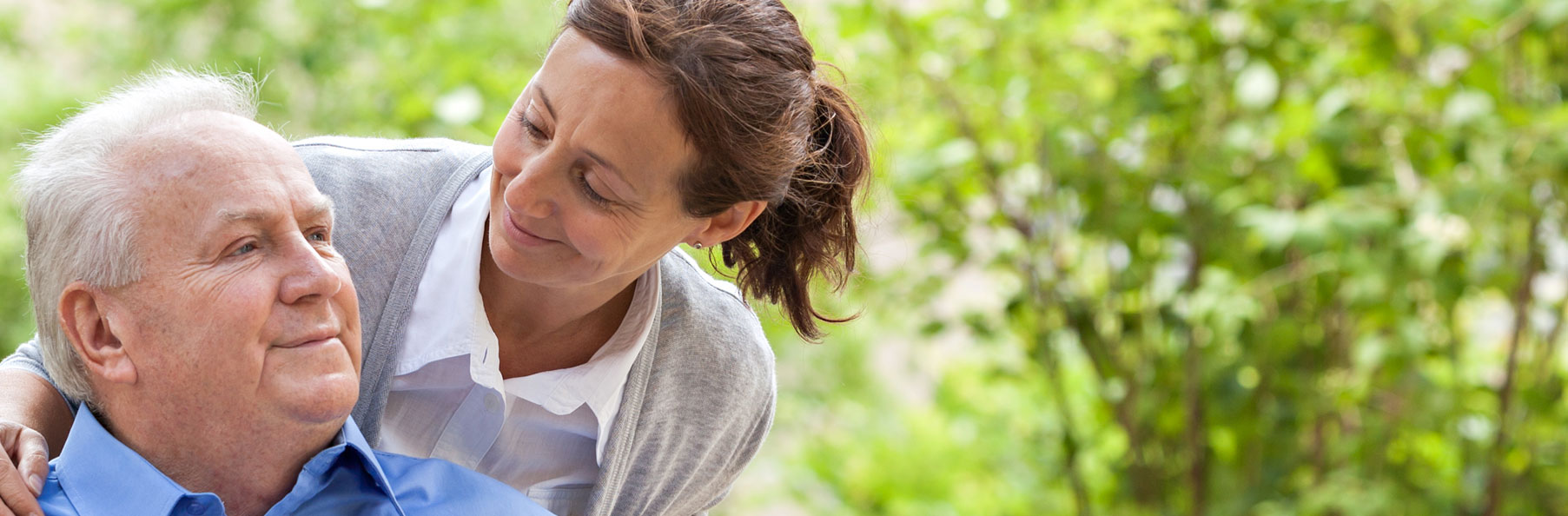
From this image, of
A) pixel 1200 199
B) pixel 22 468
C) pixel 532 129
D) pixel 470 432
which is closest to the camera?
pixel 22 468

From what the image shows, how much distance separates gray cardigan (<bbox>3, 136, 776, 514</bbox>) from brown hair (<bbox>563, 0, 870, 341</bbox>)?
0.13m

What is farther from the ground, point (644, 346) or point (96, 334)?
point (96, 334)

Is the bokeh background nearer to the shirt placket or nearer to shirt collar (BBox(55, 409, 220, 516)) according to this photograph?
the shirt placket

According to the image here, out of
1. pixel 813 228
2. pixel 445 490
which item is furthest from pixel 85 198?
pixel 813 228

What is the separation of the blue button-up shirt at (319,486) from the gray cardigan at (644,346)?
0.30 feet

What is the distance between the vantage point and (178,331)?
1.14 metres

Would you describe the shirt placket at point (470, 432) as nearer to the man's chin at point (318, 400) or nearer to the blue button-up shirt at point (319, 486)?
the blue button-up shirt at point (319, 486)

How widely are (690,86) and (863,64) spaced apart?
1445 mm

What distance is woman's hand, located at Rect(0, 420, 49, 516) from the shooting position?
Result: 109cm

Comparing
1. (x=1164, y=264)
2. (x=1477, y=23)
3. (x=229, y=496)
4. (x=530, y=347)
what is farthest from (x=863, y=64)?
(x=229, y=496)

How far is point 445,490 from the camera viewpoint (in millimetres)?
1363

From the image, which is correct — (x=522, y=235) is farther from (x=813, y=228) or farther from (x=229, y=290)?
(x=813, y=228)

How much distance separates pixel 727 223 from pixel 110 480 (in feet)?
2.33

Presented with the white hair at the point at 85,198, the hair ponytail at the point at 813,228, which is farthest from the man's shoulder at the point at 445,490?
the hair ponytail at the point at 813,228
